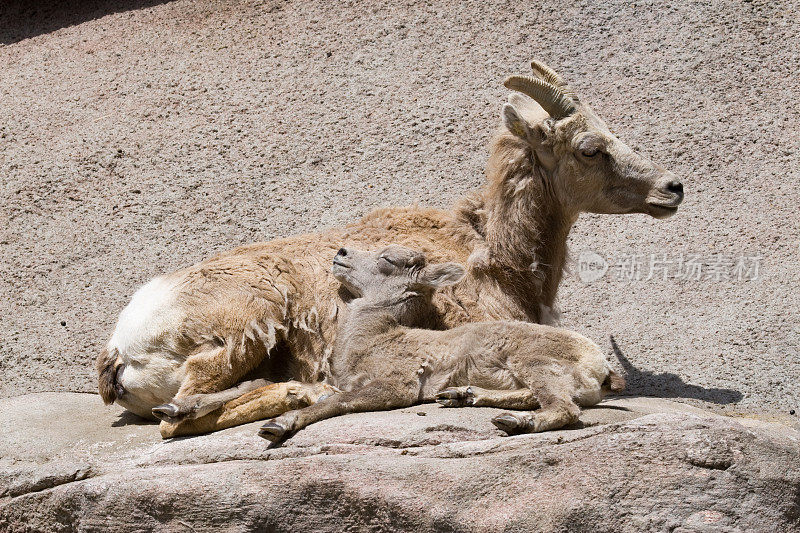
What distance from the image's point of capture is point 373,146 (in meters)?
13.2

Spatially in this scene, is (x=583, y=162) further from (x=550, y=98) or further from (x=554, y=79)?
(x=554, y=79)

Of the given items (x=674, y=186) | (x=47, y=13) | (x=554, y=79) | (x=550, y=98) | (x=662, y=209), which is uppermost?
(x=47, y=13)

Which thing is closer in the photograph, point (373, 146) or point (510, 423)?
point (510, 423)

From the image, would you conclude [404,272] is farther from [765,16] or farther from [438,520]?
[765,16]

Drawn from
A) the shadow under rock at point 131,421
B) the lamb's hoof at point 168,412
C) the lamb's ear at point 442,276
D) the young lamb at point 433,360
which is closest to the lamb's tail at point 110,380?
the shadow under rock at point 131,421

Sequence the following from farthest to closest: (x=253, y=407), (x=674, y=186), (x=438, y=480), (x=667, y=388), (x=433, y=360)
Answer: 1. (x=667, y=388)
2. (x=674, y=186)
3. (x=253, y=407)
4. (x=433, y=360)
5. (x=438, y=480)

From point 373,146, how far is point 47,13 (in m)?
7.88

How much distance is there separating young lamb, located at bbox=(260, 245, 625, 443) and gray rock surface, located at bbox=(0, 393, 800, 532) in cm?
14

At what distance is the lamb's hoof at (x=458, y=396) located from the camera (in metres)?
6.14

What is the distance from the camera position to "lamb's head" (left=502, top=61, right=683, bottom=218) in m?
7.58

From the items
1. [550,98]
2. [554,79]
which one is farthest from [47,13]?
[550,98]

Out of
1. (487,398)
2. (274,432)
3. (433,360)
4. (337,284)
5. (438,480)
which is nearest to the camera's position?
(438,480)

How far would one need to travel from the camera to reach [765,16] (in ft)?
46.3

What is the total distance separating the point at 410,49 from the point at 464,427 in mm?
10126
